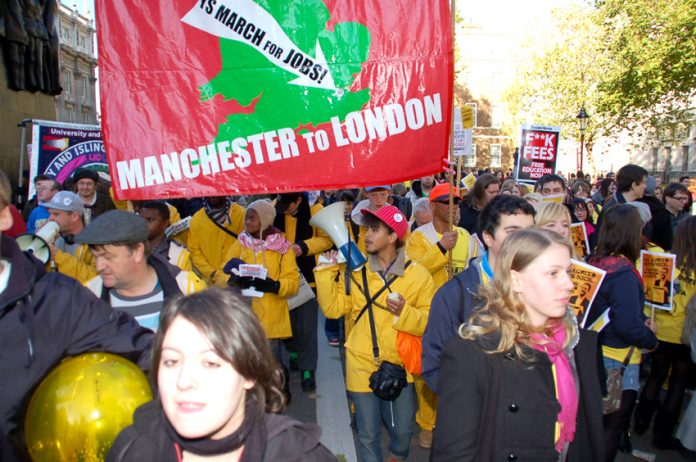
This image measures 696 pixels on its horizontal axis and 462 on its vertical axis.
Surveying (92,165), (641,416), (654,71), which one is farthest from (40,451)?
(654,71)

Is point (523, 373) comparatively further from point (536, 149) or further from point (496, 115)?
point (496, 115)

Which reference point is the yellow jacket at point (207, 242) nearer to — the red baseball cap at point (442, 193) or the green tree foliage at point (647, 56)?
the red baseball cap at point (442, 193)

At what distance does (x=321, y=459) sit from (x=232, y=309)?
482 mm

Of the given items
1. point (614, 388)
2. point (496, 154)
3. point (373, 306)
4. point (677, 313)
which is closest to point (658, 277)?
point (677, 313)

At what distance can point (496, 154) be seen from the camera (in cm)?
4828

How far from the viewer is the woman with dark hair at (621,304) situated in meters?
3.79

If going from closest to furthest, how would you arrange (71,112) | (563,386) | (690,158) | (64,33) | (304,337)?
(563,386) → (304,337) → (690,158) → (71,112) → (64,33)

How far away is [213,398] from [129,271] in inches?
67.8

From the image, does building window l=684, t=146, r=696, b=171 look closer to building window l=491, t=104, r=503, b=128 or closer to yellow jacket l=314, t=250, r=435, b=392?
building window l=491, t=104, r=503, b=128

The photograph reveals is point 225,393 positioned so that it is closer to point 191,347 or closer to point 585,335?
point 191,347

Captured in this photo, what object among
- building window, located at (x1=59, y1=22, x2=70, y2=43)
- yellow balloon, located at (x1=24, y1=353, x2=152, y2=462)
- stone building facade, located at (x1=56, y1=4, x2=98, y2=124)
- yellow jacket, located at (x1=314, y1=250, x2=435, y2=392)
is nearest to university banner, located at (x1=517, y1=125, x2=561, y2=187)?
yellow jacket, located at (x1=314, y1=250, x2=435, y2=392)

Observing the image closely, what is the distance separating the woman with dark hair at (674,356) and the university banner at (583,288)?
177 centimetres

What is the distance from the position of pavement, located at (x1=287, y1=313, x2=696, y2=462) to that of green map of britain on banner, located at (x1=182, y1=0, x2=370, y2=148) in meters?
2.29

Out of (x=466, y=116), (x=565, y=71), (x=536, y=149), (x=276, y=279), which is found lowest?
(x=276, y=279)
